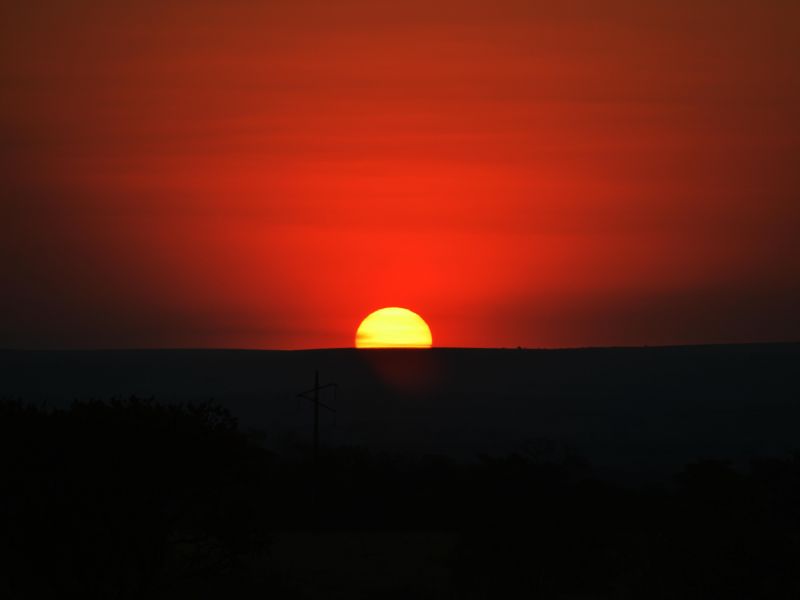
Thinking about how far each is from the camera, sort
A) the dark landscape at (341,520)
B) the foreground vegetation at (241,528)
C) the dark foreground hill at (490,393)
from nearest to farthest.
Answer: the foreground vegetation at (241,528) → the dark landscape at (341,520) → the dark foreground hill at (490,393)

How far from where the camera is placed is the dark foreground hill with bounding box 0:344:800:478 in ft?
238

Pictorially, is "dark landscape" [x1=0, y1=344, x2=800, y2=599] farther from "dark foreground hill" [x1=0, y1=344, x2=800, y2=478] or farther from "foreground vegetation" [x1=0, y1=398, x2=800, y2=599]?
"dark foreground hill" [x1=0, y1=344, x2=800, y2=478]

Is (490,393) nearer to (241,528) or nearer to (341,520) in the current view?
(341,520)

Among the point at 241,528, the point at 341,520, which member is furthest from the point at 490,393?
the point at 241,528

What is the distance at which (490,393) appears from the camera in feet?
341

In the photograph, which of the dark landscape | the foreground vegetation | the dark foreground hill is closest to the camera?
the foreground vegetation

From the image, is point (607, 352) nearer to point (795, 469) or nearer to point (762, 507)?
point (795, 469)

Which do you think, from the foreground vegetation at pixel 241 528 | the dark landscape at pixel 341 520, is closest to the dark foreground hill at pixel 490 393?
the dark landscape at pixel 341 520

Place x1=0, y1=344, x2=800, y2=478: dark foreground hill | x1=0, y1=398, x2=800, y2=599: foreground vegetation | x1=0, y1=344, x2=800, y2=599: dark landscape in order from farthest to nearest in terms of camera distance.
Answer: x1=0, y1=344, x2=800, y2=478: dark foreground hill, x1=0, y1=344, x2=800, y2=599: dark landscape, x1=0, y1=398, x2=800, y2=599: foreground vegetation

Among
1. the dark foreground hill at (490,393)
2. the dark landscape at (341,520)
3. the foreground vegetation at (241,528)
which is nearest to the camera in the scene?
the foreground vegetation at (241,528)

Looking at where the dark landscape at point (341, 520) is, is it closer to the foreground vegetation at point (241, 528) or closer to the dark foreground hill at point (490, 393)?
the foreground vegetation at point (241, 528)

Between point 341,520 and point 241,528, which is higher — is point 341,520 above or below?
above

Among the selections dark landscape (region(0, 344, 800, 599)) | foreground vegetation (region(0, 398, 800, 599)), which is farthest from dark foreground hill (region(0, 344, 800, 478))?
foreground vegetation (region(0, 398, 800, 599))

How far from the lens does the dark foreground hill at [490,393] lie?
238ft
